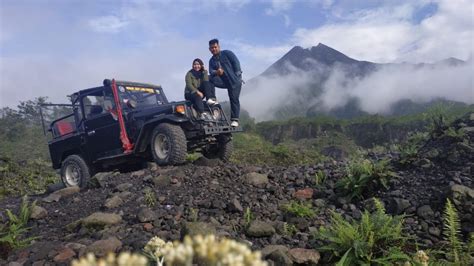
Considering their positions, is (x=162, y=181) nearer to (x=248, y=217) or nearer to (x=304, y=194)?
(x=248, y=217)

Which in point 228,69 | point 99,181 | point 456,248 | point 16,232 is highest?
point 228,69

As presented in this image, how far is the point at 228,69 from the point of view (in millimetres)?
9664

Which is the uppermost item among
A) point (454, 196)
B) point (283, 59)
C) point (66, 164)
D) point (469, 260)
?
point (283, 59)

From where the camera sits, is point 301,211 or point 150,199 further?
point 150,199

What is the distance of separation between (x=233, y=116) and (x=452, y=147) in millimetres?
4847

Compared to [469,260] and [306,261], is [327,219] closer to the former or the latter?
[306,261]

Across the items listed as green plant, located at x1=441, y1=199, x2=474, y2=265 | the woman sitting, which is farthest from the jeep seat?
green plant, located at x1=441, y1=199, x2=474, y2=265

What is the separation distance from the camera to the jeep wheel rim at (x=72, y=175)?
1064 centimetres

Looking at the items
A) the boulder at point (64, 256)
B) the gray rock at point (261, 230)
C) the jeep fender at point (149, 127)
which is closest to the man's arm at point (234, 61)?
the jeep fender at point (149, 127)

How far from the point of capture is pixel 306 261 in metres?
4.38

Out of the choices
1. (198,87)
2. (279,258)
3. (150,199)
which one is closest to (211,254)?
(279,258)

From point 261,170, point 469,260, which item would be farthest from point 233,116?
point 469,260

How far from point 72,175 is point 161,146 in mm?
3313

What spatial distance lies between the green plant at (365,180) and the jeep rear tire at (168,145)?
3491mm
